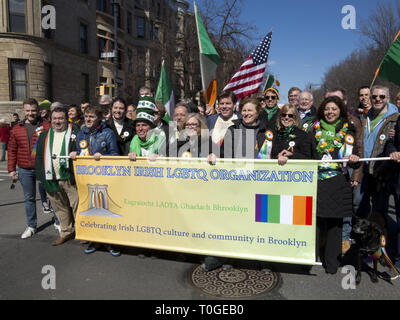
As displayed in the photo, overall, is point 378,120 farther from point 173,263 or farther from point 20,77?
point 20,77

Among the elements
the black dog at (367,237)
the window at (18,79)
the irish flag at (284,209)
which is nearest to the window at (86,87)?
the window at (18,79)

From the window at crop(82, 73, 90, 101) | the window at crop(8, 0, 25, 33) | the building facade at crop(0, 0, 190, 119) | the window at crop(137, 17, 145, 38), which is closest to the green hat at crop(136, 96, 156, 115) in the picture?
the building facade at crop(0, 0, 190, 119)

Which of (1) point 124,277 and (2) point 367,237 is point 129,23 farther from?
(2) point 367,237

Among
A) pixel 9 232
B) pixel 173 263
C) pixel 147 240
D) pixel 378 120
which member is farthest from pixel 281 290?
pixel 9 232

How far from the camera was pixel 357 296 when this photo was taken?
10.6 feet

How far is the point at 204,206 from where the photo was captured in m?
3.71

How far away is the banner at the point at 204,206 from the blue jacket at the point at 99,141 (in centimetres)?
28

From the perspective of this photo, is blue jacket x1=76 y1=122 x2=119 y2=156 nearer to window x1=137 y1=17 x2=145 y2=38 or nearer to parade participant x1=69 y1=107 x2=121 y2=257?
parade participant x1=69 y1=107 x2=121 y2=257

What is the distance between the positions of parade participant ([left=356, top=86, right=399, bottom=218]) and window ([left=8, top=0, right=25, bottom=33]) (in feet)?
65.8

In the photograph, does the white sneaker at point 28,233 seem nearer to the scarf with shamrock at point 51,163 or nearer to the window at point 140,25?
the scarf with shamrock at point 51,163

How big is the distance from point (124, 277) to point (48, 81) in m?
19.9

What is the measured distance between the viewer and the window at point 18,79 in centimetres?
1834

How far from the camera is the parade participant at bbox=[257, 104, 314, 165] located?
3693 mm
